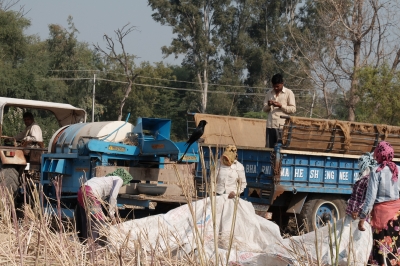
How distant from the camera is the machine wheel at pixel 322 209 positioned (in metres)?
10.2

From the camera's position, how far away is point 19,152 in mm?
11641

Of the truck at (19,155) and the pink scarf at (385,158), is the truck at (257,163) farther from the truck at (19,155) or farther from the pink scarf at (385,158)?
the pink scarf at (385,158)

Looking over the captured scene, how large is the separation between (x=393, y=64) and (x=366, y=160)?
17416 millimetres

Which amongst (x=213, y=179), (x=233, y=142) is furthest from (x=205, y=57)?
(x=213, y=179)

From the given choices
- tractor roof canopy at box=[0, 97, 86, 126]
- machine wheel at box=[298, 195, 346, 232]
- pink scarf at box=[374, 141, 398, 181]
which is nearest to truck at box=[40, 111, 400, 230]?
machine wheel at box=[298, 195, 346, 232]

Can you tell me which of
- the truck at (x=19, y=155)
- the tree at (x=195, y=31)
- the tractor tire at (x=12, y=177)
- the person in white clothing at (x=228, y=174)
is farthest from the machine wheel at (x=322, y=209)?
the tree at (x=195, y=31)

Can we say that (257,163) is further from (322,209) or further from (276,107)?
(322,209)

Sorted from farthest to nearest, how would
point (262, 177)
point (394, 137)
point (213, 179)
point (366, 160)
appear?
point (394, 137) → point (262, 177) → point (366, 160) → point (213, 179)

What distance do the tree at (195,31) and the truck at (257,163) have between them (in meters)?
30.6

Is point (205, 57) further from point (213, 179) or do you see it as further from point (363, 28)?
point (213, 179)

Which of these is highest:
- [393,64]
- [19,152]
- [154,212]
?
[393,64]

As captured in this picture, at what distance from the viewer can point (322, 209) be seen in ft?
34.2

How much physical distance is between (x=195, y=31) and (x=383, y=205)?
3749 centimetres

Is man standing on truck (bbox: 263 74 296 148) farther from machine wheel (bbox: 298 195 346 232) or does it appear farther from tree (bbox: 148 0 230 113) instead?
tree (bbox: 148 0 230 113)
